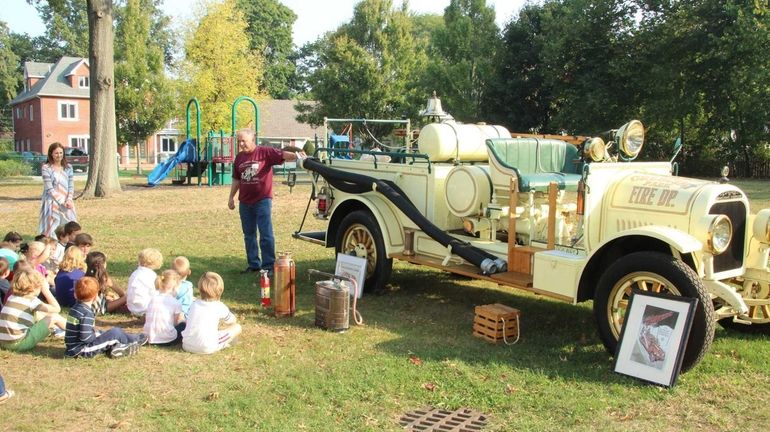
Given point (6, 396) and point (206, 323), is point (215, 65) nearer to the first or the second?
point (206, 323)

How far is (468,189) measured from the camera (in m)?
6.60

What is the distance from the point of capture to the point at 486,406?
457 centimetres

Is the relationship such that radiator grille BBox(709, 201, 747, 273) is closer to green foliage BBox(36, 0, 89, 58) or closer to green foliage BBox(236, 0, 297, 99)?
green foliage BBox(236, 0, 297, 99)

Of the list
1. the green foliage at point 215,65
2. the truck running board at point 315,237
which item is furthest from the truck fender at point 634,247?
the green foliage at point 215,65

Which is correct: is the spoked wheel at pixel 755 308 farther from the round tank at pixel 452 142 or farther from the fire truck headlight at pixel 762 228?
the round tank at pixel 452 142

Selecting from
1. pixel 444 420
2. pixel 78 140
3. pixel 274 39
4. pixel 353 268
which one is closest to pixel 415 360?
pixel 444 420

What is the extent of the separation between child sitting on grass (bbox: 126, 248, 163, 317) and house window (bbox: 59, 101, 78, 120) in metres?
52.2

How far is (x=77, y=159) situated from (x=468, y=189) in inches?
1586

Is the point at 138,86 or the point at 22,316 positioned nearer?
the point at 22,316

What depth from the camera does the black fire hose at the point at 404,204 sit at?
6289mm

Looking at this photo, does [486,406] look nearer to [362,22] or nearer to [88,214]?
[88,214]

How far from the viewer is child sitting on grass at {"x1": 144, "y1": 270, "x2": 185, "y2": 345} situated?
5.78m

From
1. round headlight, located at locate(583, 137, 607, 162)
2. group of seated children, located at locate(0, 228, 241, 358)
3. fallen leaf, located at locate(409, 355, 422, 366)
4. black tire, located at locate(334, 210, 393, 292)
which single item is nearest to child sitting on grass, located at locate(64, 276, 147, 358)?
group of seated children, located at locate(0, 228, 241, 358)

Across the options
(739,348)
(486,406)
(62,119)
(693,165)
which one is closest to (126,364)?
(486,406)
